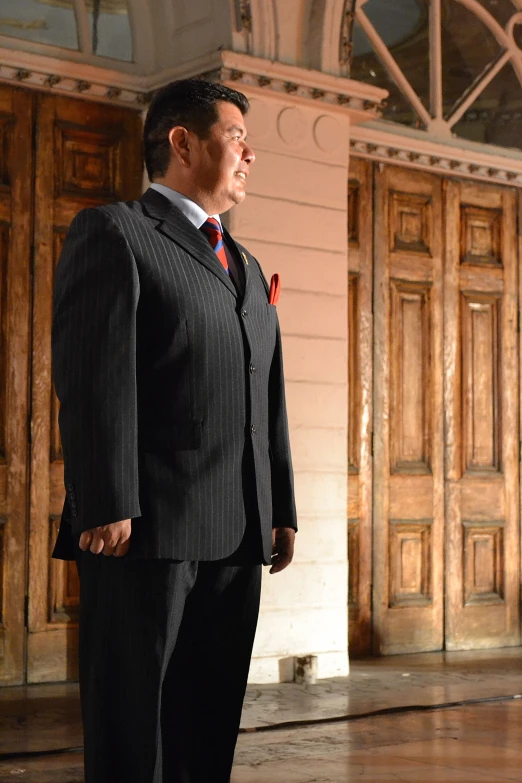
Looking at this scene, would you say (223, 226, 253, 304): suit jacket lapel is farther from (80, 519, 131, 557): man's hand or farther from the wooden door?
the wooden door

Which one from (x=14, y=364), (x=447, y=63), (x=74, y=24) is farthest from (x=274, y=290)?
(x=447, y=63)

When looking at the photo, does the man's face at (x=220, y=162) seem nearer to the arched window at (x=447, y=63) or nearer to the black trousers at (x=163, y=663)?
the black trousers at (x=163, y=663)

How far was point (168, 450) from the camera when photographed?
256 cm

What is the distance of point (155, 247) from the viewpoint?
2607mm

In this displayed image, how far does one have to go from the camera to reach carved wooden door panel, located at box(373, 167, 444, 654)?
6.59 meters

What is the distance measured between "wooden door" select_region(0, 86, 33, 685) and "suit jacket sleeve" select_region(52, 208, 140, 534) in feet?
9.87

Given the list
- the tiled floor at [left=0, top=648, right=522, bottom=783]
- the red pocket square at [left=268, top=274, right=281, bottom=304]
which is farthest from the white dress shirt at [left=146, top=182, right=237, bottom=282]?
the tiled floor at [left=0, top=648, right=522, bottom=783]

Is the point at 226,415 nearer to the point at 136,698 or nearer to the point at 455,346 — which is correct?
the point at 136,698

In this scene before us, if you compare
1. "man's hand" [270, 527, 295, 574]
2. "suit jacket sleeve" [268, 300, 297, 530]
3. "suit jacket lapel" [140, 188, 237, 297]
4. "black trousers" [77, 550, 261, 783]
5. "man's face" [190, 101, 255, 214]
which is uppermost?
"man's face" [190, 101, 255, 214]

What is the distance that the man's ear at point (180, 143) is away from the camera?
2750 mm

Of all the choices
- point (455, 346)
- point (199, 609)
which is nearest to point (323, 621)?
point (455, 346)

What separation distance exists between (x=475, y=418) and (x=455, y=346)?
0.44m

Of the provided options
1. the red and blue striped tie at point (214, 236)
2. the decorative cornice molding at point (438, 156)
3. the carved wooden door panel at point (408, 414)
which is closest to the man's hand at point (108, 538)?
the red and blue striped tie at point (214, 236)

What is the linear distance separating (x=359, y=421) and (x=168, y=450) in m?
4.01
